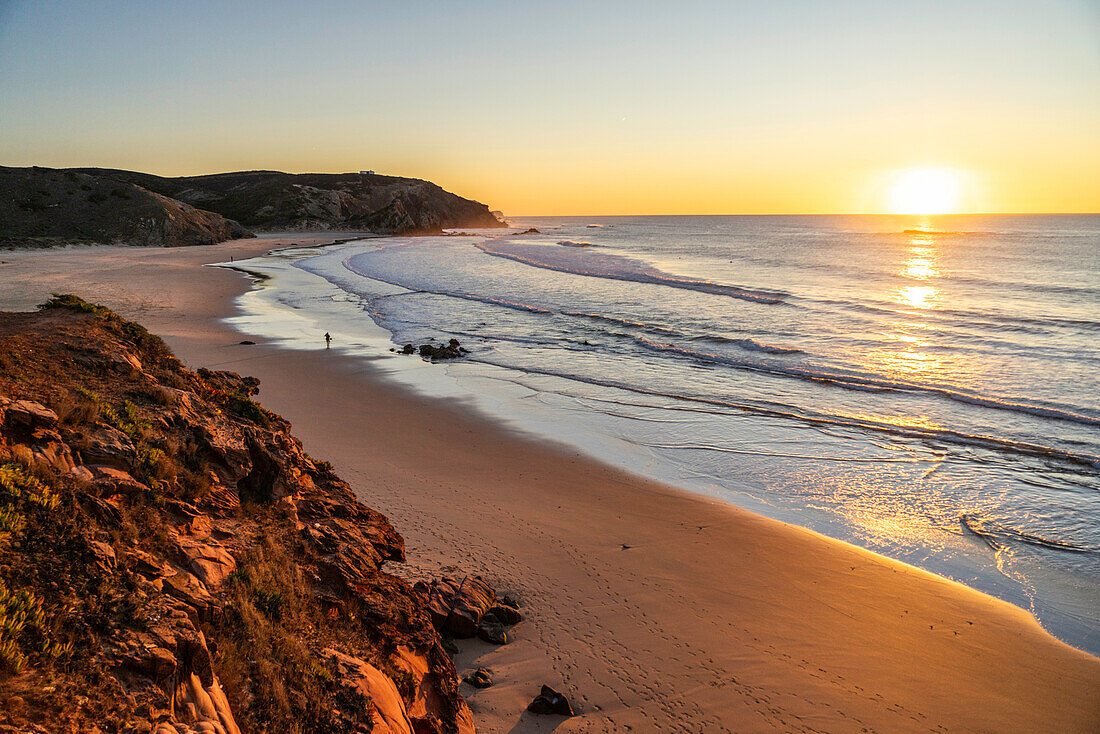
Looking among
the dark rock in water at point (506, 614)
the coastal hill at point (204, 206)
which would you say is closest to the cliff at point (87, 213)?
the coastal hill at point (204, 206)

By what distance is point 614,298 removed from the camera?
37250 mm

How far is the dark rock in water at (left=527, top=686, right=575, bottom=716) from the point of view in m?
5.71

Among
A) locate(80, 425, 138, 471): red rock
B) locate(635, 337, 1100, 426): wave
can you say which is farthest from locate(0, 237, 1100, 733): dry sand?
locate(635, 337, 1100, 426): wave

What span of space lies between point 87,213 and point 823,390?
8024 centimetres

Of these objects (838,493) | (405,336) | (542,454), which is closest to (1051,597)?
(838,493)

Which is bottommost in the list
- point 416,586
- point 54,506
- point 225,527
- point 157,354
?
point 416,586

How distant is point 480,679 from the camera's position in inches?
236

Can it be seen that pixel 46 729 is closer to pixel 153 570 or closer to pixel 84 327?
pixel 153 570

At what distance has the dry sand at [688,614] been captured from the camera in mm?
5887

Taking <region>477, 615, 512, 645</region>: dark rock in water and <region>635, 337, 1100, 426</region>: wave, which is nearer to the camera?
<region>477, 615, 512, 645</region>: dark rock in water

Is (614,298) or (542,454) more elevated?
(614,298)

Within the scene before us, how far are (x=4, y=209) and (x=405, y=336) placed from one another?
6621 centimetres

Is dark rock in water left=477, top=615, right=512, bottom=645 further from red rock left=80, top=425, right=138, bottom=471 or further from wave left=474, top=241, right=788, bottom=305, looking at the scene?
wave left=474, top=241, right=788, bottom=305

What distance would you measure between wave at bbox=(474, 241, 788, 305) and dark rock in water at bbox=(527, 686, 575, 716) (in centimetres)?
3246
